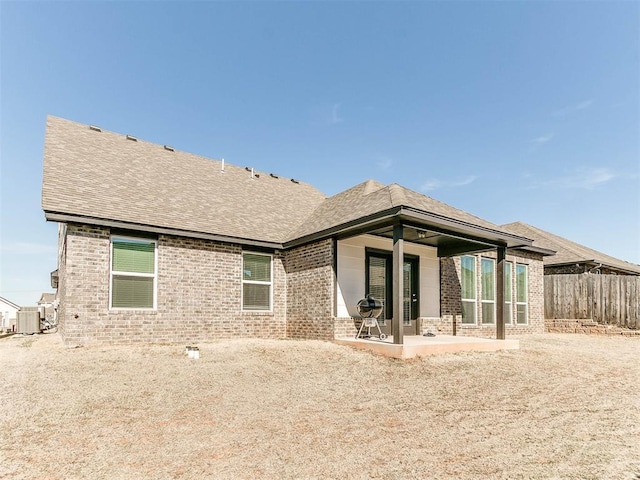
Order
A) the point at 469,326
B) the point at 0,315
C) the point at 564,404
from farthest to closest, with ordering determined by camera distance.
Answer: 1. the point at 0,315
2. the point at 469,326
3. the point at 564,404

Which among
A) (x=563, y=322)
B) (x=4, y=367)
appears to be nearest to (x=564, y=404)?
(x=4, y=367)

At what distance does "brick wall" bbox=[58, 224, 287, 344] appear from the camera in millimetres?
Answer: 8891

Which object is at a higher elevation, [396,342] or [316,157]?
[316,157]

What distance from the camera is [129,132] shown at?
14062mm

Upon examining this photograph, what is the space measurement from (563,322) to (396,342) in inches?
456

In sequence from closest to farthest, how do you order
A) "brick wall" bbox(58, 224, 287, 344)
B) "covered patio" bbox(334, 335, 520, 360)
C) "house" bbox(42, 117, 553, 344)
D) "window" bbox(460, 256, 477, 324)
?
"covered patio" bbox(334, 335, 520, 360)
"brick wall" bbox(58, 224, 287, 344)
"house" bbox(42, 117, 553, 344)
"window" bbox(460, 256, 477, 324)

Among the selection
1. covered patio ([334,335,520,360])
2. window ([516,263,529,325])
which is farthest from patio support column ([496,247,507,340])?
window ([516,263,529,325])

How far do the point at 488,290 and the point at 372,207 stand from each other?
7142 mm

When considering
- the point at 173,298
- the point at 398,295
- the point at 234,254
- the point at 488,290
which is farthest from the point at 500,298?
the point at 173,298

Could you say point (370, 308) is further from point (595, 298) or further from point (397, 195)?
point (595, 298)

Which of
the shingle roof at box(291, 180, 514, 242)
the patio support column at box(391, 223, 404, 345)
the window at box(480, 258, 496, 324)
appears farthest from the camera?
the window at box(480, 258, 496, 324)

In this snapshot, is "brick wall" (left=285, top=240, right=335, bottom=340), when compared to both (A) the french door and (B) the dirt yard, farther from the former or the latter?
(B) the dirt yard

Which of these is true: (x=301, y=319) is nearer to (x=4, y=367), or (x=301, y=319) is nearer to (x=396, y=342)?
(x=396, y=342)

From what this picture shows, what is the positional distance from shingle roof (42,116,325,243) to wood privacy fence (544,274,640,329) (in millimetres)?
11009
